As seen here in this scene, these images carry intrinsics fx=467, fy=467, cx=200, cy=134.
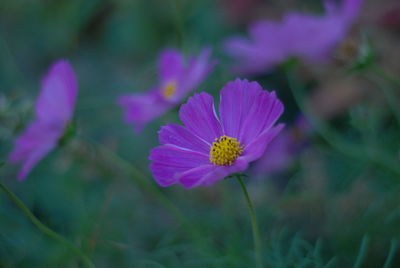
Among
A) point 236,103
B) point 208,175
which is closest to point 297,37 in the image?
point 236,103

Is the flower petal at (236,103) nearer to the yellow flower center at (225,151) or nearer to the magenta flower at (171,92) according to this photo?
the yellow flower center at (225,151)

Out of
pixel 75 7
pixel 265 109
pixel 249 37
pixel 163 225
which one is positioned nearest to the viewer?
pixel 265 109

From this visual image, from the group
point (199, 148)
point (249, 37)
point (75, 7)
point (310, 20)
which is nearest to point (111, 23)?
point (75, 7)

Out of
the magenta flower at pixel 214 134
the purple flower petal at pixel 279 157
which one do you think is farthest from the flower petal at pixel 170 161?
the purple flower petal at pixel 279 157

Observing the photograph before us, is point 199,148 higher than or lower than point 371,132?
higher

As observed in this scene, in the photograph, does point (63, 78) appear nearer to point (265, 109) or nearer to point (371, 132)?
point (265, 109)

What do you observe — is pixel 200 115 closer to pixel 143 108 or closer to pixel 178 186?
pixel 143 108

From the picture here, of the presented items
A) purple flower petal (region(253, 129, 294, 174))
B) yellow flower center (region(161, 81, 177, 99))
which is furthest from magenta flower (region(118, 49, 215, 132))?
purple flower petal (region(253, 129, 294, 174))

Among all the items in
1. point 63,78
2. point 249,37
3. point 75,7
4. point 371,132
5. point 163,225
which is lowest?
point 163,225
